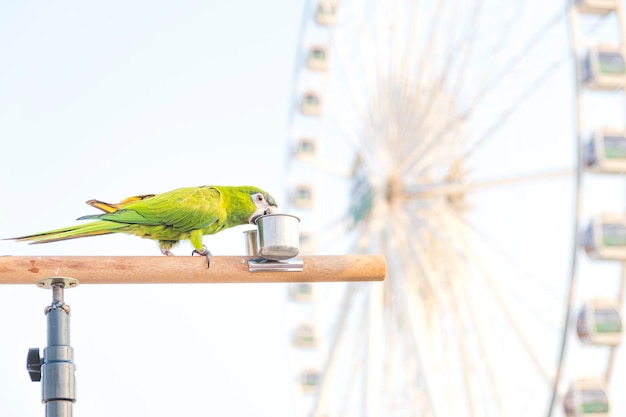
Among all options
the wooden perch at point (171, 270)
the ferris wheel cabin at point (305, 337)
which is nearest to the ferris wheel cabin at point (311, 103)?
the ferris wheel cabin at point (305, 337)

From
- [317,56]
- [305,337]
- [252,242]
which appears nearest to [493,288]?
[305,337]

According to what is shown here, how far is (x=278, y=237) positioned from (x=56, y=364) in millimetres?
1125

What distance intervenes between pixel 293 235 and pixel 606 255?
29.2ft

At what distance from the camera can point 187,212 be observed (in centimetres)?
596

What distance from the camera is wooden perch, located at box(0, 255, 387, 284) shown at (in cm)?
487

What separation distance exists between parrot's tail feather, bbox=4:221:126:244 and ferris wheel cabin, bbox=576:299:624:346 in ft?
28.5

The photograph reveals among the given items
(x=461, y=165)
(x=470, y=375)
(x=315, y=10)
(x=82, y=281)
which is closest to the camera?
(x=82, y=281)

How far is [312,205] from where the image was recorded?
73.8 feet

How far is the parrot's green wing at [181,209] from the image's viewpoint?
5.76 meters

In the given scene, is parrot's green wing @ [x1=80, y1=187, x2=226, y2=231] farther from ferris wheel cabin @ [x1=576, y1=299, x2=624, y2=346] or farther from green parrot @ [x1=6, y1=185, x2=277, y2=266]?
ferris wheel cabin @ [x1=576, y1=299, x2=624, y2=346]

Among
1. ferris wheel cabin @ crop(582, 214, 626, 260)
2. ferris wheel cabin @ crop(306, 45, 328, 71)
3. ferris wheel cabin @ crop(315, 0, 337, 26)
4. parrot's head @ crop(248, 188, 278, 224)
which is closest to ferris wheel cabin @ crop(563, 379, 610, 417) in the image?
ferris wheel cabin @ crop(582, 214, 626, 260)

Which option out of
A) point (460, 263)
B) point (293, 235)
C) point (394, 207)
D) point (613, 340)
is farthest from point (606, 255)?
point (293, 235)

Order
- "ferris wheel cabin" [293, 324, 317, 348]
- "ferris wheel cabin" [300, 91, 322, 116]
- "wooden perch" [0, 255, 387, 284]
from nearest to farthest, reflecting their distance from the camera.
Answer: "wooden perch" [0, 255, 387, 284] → "ferris wheel cabin" [293, 324, 317, 348] → "ferris wheel cabin" [300, 91, 322, 116]

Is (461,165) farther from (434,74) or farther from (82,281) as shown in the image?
(82,281)
